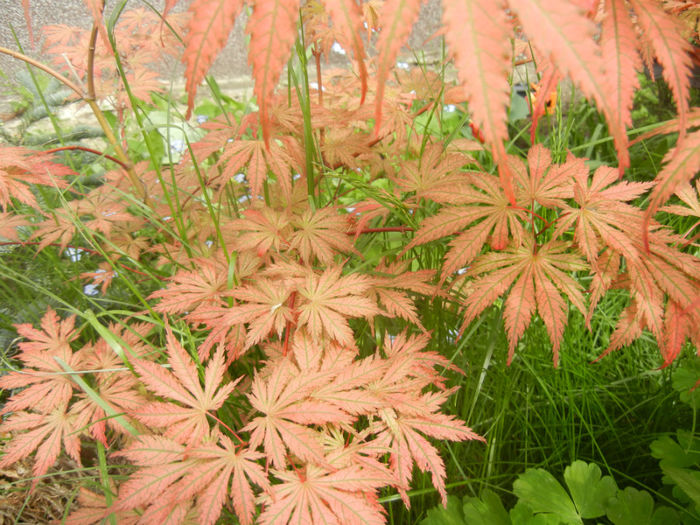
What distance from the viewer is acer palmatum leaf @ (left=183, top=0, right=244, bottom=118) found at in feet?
1.23

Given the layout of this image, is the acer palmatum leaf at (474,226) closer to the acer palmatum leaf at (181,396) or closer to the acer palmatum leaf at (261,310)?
the acer palmatum leaf at (261,310)

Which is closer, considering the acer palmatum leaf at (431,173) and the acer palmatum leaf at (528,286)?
the acer palmatum leaf at (528,286)

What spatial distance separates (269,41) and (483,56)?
16 centimetres

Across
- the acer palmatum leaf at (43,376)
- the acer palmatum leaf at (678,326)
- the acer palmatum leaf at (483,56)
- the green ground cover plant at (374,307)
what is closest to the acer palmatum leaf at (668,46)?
the green ground cover plant at (374,307)

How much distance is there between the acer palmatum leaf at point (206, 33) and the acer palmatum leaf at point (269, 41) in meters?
0.03

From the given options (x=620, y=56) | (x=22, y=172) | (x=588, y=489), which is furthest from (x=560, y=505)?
(x=22, y=172)

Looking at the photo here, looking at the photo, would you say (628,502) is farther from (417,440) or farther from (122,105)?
(122,105)

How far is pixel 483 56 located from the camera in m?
0.32

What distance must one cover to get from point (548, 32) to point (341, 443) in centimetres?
56

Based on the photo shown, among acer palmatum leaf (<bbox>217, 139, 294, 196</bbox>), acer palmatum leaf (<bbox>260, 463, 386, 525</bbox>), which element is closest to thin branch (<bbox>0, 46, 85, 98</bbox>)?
acer palmatum leaf (<bbox>217, 139, 294, 196</bbox>)

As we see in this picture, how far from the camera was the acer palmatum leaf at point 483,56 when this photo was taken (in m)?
0.32

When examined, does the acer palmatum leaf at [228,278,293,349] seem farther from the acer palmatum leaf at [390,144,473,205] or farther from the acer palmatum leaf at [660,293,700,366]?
the acer palmatum leaf at [660,293,700,366]

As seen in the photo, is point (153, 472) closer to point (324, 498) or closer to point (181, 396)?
point (181, 396)

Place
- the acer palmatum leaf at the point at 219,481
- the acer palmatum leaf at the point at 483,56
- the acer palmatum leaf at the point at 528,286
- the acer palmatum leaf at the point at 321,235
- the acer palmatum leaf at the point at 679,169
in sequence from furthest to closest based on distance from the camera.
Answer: the acer palmatum leaf at the point at 321,235
the acer palmatum leaf at the point at 528,286
the acer palmatum leaf at the point at 219,481
the acer palmatum leaf at the point at 679,169
the acer palmatum leaf at the point at 483,56
